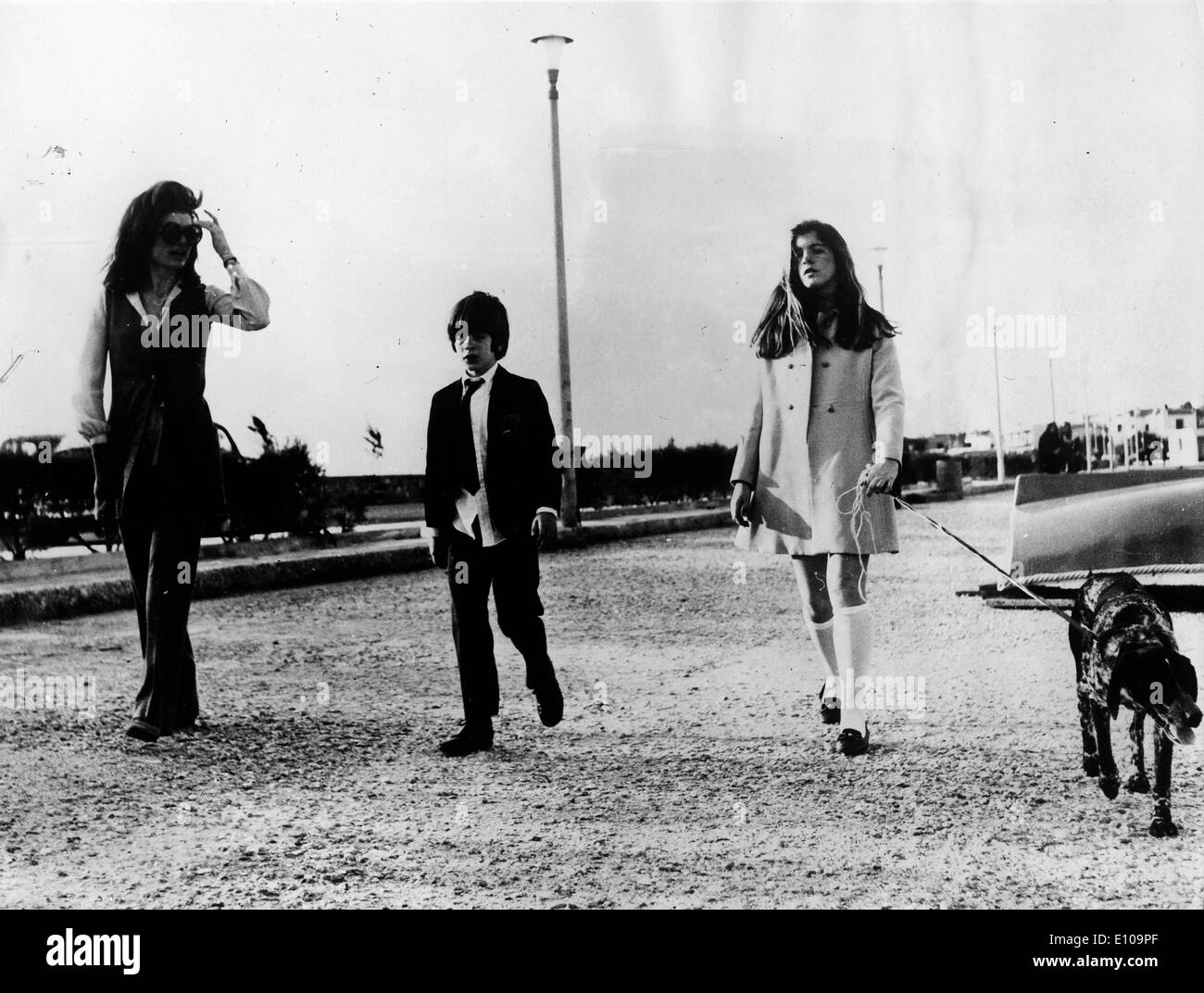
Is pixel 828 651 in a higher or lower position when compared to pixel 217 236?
lower

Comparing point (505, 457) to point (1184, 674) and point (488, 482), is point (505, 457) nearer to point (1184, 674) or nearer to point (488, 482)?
point (488, 482)

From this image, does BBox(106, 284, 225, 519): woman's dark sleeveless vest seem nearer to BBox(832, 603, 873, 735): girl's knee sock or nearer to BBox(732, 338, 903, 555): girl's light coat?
BBox(732, 338, 903, 555): girl's light coat

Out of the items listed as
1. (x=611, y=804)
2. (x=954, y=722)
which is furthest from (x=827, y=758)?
(x=611, y=804)

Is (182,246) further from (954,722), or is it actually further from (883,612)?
(954,722)

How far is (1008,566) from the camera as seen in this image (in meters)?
3.15

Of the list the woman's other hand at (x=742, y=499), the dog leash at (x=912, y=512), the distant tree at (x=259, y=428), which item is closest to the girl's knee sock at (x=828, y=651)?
the dog leash at (x=912, y=512)

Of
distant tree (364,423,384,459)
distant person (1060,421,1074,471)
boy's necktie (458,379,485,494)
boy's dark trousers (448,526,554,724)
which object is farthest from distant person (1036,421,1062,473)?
distant tree (364,423,384,459)

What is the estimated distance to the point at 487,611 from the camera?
3.04 metres

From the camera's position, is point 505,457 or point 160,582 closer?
point 505,457

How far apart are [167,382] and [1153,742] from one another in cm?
271

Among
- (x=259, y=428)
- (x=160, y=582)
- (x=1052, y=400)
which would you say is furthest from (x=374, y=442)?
(x=1052, y=400)

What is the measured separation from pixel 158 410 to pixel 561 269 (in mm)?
1168

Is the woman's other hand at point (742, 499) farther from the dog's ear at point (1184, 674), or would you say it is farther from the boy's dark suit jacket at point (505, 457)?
the dog's ear at point (1184, 674)

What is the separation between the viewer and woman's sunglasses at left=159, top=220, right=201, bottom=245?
10.3ft
